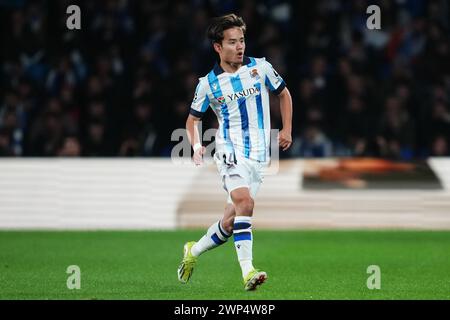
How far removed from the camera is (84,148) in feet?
55.3

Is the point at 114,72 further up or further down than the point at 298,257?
further up

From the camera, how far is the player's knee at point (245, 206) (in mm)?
8898

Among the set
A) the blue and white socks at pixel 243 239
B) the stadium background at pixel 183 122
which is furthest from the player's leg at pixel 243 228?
the stadium background at pixel 183 122

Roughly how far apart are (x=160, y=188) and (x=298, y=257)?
415 centimetres

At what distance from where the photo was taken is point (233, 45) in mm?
9117

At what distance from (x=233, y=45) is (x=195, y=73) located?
337 inches

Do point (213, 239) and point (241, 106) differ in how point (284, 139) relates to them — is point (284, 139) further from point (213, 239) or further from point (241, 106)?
point (213, 239)

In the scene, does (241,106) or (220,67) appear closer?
(241,106)

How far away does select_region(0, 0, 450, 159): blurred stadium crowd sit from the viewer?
16.6m

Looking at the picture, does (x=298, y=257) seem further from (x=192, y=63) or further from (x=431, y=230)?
(x=192, y=63)
